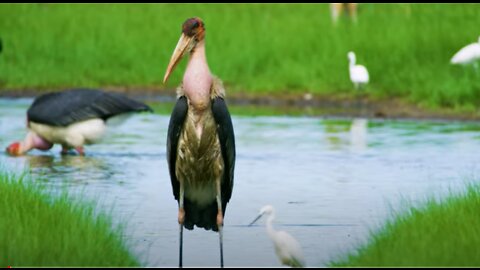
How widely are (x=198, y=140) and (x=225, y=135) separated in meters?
0.15

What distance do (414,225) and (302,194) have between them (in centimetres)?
294

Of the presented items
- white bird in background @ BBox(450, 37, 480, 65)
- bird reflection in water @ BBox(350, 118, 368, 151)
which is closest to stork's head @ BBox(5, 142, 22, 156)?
bird reflection in water @ BBox(350, 118, 368, 151)

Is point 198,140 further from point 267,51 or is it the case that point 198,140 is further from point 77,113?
point 267,51

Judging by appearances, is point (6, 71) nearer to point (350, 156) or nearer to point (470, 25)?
point (470, 25)

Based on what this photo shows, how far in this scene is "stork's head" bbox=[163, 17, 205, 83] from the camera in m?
7.18

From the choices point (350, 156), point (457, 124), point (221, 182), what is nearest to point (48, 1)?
point (457, 124)

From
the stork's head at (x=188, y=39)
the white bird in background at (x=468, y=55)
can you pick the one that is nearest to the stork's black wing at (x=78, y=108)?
the stork's head at (x=188, y=39)

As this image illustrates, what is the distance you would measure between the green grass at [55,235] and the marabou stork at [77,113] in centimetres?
464

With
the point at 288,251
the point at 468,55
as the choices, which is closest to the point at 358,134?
the point at 468,55

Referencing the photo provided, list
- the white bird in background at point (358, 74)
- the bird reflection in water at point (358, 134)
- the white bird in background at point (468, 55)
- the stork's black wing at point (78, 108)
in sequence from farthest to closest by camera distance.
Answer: the white bird in background at point (358, 74) → the white bird in background at point (468, 55) → the bird reflection in water at point (358, 134) → the stork's black wing at point (78, 108)

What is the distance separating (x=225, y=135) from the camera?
711 cm

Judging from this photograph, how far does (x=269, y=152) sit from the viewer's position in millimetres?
12586

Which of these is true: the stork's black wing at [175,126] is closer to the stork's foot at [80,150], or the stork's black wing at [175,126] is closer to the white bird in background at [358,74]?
the stork's foot at [80,150]

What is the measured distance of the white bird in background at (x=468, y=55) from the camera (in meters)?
16.0
